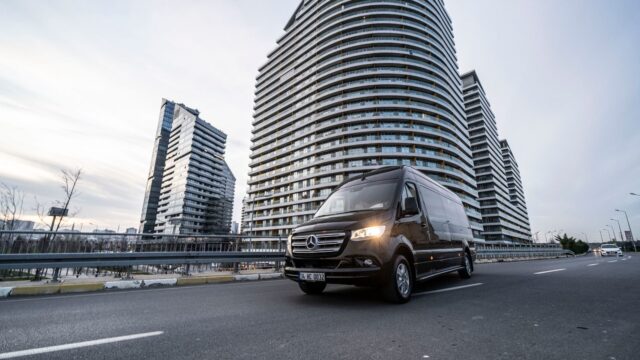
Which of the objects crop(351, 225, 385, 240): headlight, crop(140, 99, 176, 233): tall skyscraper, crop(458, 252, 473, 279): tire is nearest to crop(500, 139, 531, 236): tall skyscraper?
crop(458, 252, 473, 279): tire

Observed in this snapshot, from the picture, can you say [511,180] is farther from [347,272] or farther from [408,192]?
[347,272]

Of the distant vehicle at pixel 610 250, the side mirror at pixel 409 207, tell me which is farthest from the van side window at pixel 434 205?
the distant vehicle at pixel 610 250

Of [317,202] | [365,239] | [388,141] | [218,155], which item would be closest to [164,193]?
[218,155]

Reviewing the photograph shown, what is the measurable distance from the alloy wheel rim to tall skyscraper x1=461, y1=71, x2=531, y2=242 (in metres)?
81.7

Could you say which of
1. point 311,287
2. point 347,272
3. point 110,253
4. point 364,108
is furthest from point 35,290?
point 364,108

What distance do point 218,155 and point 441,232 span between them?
11542cm

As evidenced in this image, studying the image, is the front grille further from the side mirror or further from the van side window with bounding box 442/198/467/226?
the van side window with bounding box 442/198/467/226

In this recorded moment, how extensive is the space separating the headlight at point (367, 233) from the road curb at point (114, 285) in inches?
203

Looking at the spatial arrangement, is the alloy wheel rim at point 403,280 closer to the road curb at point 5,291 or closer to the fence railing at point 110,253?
the fence railing at point 110,253

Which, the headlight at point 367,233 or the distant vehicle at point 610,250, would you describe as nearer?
the headlight at point 367,233

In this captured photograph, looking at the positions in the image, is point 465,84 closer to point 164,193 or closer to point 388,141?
point 388,141

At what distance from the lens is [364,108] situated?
5150 centimetres

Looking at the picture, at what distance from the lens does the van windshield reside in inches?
185

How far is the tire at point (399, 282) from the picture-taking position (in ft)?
12.7
